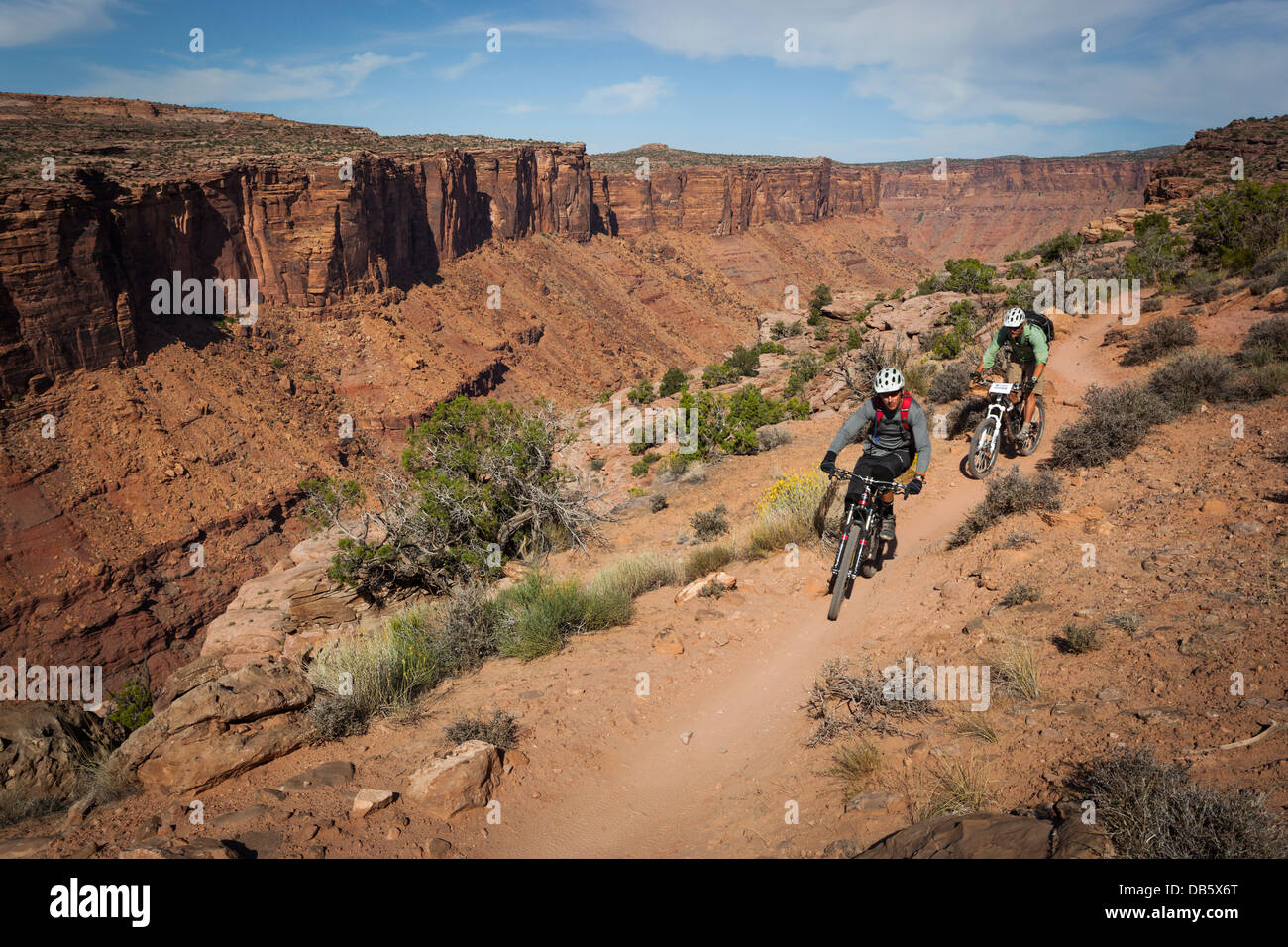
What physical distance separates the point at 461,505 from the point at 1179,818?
10.1 metres

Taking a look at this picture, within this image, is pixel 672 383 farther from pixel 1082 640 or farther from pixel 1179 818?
pixel 1179 818

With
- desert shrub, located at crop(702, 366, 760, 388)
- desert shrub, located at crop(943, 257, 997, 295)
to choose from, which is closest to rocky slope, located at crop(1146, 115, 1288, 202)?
desert shrub, located at crop(943, 257, 997, 295)

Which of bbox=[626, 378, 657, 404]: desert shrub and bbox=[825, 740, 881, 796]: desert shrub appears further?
bbox=[626, 378, 657, 404]: desert shrub

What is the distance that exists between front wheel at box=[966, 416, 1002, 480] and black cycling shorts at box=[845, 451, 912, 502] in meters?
3.41

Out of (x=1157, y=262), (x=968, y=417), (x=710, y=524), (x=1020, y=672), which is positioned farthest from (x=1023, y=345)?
(x=1157, y=262)

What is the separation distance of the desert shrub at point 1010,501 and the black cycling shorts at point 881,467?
160 centimetres

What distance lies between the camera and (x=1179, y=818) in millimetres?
2877

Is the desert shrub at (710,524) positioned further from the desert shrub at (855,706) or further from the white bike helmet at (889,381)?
the desert shrub at (855,706)

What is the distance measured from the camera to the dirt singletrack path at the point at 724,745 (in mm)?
4184

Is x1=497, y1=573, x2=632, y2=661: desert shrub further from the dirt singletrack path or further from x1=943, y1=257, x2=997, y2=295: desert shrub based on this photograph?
x1=943, y1=257, x2=997, y2=295: desert shrub

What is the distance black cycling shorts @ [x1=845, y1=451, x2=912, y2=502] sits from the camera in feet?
21.5

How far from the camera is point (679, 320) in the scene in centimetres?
6844

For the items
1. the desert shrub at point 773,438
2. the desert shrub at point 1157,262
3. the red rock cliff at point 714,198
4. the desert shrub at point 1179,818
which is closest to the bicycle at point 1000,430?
the desert shrub at point 773,438
